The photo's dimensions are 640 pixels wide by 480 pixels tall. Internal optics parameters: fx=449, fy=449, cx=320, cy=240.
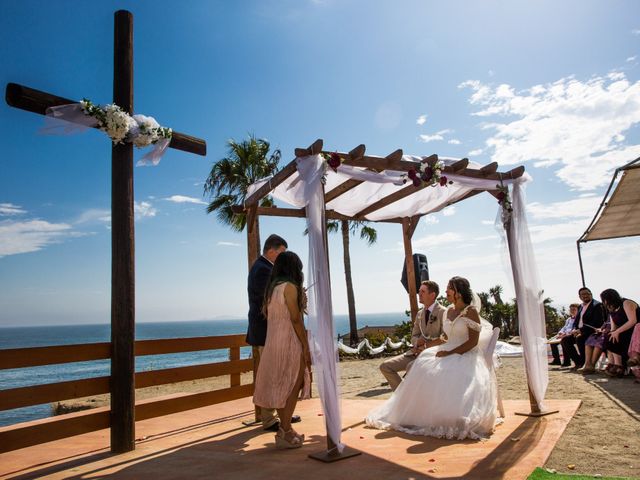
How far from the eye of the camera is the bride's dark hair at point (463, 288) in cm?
536

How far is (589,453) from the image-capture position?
3.86 metres

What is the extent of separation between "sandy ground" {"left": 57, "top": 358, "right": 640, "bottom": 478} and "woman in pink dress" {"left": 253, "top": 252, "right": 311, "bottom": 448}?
2310 millimetres

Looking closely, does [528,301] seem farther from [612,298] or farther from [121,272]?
[121,272]

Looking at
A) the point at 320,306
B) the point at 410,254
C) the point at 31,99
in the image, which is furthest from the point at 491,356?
the point at 31,99

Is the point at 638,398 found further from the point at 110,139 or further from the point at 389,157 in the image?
the point at 110,139

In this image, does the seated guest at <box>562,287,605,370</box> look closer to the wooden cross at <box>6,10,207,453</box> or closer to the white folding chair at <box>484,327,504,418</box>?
the white folding chair at <box>484,327,504,418</box>

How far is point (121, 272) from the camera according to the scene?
191 inches

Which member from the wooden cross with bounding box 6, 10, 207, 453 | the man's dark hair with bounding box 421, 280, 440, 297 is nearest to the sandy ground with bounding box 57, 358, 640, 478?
the man's dark hair with bounding box 421, 280, 440, 297

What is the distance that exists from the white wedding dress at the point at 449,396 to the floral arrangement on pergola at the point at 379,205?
749 millimetres

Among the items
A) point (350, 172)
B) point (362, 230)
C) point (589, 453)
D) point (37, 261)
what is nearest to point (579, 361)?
A: point (589, 453)

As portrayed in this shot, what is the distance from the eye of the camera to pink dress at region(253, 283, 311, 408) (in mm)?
4520

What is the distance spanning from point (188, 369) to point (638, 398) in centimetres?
600

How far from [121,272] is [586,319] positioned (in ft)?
27.6

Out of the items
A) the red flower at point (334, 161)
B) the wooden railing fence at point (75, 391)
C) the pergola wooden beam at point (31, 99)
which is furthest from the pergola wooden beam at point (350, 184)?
the pergola wooden beam at point (31, 99)
